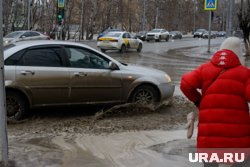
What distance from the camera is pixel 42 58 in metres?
7.67

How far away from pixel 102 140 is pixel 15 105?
186 centimetres

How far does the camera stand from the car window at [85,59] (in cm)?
789

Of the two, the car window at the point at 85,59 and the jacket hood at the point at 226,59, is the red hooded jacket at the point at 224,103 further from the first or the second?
the car window at the point at 85,59

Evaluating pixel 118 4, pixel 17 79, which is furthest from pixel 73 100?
pixel 118 4

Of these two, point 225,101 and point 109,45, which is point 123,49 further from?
point 225,101

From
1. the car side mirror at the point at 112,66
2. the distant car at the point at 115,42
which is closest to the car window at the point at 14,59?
the car side mirror at the point at 112,66

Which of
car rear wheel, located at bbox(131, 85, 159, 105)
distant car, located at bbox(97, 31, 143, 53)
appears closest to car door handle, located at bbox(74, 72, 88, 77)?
car rear wheel, located at bbox(131, 85, 159, 105)

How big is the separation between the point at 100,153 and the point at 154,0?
293 feet

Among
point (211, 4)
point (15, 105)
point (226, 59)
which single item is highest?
point (211, 4)

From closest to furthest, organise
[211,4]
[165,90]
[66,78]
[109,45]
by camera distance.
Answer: [66,78] < [165,90] < [211,4] < [109,45]

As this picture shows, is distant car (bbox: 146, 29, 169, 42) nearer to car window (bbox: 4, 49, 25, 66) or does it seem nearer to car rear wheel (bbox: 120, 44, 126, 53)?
car rear wheel (bbox: 120, 44, 126, 53)

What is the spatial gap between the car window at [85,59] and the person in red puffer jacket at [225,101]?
14.5ft

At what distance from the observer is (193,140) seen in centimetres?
649

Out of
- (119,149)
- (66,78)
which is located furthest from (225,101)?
(66,78)
